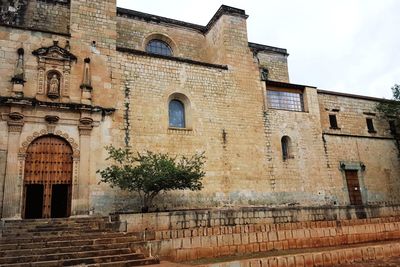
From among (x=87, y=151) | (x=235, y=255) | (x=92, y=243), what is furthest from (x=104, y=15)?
(x=235, y=255)

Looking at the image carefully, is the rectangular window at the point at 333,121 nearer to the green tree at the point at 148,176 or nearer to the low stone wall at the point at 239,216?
the low stone wall at the point at 239,216

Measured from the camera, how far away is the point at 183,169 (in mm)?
12234

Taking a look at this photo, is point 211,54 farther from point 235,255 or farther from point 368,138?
point 235,255

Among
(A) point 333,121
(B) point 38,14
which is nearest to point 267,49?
(A) point 333,121

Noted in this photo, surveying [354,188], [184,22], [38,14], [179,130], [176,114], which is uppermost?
[184,22]

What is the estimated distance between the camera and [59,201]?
12.9 meters

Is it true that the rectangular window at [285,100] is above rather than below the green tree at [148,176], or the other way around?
above

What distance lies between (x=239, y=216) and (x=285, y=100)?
8.87 metres

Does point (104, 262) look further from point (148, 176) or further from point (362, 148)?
point (362, 148)

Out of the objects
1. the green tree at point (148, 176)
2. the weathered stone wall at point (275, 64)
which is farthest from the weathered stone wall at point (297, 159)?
the green tree at point (148, 176)

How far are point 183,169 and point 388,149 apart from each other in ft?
49.1

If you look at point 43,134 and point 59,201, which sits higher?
point 43,134

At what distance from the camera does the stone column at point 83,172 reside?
40.0 feet

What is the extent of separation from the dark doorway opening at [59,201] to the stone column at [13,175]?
1362mm
